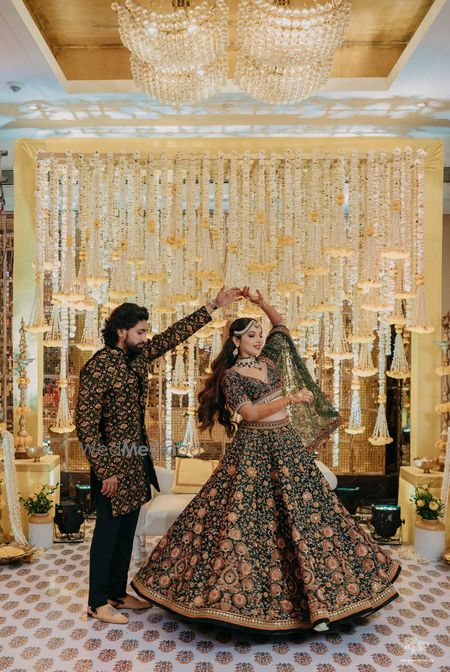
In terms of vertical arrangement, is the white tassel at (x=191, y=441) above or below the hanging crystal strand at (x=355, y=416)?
below

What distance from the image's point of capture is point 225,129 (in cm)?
512

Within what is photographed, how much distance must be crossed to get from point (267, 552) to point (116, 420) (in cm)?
101

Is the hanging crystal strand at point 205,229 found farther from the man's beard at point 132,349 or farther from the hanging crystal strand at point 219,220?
the man's beard at point 132,349

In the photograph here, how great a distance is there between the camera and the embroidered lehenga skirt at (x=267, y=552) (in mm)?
2871

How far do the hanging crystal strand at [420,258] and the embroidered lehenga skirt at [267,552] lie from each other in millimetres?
1928

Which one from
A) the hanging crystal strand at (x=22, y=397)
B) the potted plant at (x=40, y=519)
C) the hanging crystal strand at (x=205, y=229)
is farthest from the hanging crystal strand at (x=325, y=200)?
the potted plant at (x=40, y=519)

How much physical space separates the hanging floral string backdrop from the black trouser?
197 cm

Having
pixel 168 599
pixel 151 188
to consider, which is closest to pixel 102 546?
pixel 168 599

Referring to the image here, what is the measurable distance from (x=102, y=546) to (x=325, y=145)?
3629 mm

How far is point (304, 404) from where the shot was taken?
365 centimetres

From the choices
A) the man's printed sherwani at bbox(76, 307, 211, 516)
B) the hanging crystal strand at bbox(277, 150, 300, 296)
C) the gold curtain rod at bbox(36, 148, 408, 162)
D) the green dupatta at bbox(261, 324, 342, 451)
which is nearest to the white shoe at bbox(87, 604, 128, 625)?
the man's printed sherwani at bbox(76, 307, 211, 516)

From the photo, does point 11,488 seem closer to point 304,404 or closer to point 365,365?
A: point 304,404

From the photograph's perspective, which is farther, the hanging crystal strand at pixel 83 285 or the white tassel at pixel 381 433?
the white tassel at pixel 381 433

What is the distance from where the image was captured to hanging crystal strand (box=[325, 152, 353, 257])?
4527 mm
